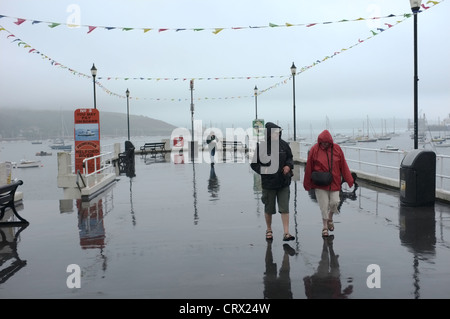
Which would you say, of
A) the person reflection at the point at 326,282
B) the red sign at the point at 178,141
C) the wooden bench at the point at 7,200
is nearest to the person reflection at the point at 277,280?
the person reflection at the point at 326,282

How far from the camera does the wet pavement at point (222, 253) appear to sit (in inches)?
193

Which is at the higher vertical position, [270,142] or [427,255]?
[270,142]

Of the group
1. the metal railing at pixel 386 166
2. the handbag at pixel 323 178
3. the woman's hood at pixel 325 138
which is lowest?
the metal railing at pixel 386 166

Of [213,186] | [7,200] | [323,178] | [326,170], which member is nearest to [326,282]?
[323,178]

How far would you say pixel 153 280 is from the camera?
5.23 meters

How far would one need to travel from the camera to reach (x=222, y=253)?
20.9 ft

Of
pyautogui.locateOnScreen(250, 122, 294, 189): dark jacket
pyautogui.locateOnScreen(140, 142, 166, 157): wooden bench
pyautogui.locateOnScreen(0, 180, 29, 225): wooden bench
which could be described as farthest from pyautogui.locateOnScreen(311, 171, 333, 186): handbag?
pyautogui.locateOnScreen(140, 142, 166, 157): wooden bench

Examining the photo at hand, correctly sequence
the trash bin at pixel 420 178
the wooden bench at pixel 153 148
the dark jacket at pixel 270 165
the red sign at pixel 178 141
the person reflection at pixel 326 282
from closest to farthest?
1. the person reflection at pixel 326 282
2. the dark jacket at pixel 270 165
3. the trash bin at pixel 420 178
4. the wooden bench at pixel 153 148
5. the red sign at pixel 178 141

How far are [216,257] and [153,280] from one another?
1.18m

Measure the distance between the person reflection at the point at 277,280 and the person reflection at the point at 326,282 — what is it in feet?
0.73

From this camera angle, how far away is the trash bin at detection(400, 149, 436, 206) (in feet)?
30.9

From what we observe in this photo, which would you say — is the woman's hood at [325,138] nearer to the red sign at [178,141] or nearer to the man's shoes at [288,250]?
the man's shoes at [288,250]
